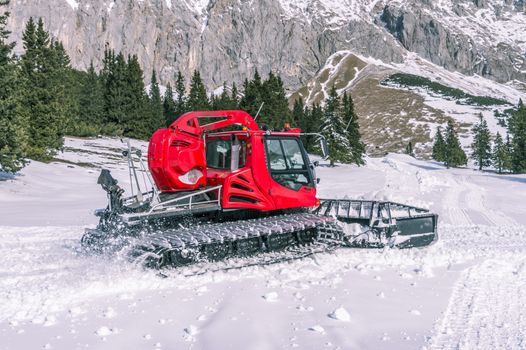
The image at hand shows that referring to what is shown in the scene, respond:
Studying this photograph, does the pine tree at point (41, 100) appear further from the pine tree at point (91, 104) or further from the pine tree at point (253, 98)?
the pine tree at point (253, 98)

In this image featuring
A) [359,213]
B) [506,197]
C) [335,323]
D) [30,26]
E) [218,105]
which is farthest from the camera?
[218,105]

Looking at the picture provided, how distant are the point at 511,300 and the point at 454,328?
61.8 inches

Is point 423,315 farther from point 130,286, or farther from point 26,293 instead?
point 26,293

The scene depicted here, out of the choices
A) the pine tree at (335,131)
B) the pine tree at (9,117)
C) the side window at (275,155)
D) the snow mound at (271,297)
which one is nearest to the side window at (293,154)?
the side window at (275,155)

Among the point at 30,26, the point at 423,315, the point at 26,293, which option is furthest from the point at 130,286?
the point at 30,26

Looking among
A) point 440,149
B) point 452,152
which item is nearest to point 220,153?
point 452,152

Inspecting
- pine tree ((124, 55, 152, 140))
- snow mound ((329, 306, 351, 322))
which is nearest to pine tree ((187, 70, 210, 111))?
pine tree ((124, 55, 152, 140))

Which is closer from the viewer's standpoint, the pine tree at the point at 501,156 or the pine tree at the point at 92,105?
the pine tree at the point at 92,105

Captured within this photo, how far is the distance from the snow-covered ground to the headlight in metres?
1.82

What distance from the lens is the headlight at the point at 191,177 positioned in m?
9.32

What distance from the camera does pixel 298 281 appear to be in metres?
7.73

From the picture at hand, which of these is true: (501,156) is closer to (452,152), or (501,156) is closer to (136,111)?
(452,152)

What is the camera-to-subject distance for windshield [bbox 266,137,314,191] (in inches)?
384

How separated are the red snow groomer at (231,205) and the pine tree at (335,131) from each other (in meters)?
42.7
